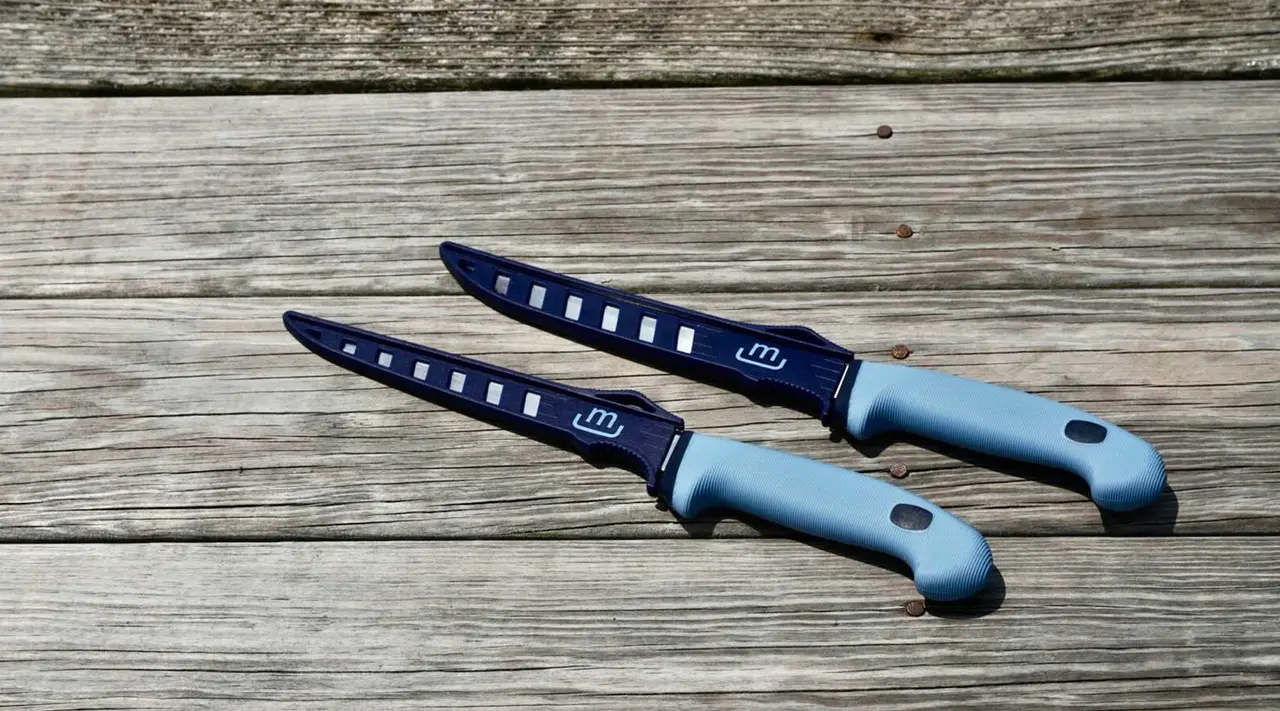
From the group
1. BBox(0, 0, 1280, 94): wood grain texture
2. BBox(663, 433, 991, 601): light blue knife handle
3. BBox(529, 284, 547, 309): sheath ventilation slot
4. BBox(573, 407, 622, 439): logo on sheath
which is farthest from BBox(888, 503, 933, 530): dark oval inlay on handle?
BBox(0, 0, 1280, 94): wood grain texture

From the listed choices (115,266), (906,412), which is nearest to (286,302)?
(115,266)

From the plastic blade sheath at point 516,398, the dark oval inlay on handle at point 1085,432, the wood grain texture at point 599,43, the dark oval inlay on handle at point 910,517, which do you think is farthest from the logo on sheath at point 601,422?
the wood grain texture at point 599,43

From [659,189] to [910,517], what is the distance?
0.77 meters

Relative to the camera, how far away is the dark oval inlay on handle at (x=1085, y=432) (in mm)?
1497

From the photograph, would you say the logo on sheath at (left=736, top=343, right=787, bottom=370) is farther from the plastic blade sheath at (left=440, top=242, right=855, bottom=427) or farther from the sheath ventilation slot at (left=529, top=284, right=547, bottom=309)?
the sheath ventilation slot at (left=529, top=284, right=547, bottom=309)

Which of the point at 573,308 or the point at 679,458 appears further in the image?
the point at 573,308

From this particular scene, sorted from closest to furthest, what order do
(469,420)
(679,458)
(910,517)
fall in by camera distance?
(910,517) → (679,458) → (469,420)

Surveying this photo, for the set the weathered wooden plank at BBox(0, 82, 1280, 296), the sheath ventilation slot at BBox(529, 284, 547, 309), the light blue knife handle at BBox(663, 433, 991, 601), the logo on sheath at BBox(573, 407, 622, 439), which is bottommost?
the light blue knife handle at BBox(663, 433, 991, 601)

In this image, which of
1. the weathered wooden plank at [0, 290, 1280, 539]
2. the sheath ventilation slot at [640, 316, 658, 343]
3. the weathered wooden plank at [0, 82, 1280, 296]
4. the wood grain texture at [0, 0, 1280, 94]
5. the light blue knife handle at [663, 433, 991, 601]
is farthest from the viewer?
the wood grain texture at [0, 0, 1280, 94]

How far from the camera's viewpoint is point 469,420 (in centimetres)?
169

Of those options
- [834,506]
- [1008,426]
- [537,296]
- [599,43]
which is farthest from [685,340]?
[599,43]

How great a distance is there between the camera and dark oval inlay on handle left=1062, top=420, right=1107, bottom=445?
1497 mm

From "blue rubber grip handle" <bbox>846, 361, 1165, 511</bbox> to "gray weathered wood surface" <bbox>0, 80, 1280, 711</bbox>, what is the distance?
65mm

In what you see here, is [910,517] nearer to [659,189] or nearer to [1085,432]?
[1085,432]
